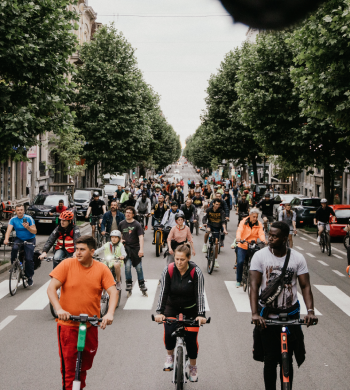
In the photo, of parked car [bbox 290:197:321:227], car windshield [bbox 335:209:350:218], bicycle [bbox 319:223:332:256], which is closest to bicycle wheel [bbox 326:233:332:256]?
bicycle [bbox 319:223:332:256]

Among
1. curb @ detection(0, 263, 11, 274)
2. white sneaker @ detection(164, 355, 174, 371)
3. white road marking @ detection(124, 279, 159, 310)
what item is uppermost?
white sneaker @ detection(164, 355, 174, 371)

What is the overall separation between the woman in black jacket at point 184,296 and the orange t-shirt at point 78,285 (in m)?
0.81

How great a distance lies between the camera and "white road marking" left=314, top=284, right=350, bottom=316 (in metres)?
9.58

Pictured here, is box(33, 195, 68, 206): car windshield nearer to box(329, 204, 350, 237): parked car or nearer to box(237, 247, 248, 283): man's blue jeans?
box(329, 204, 350, 237): parked car

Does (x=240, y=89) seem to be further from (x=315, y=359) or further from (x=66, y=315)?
(x=66, y=315)

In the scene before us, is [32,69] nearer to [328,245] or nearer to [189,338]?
[189,338]

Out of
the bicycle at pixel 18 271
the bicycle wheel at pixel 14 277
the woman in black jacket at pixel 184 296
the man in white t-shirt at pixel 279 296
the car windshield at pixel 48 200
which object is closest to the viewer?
the man in white t-shirt at pixel 279 296

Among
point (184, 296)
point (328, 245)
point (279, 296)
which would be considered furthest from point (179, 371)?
point (328, 245)

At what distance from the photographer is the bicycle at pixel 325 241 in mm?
16811

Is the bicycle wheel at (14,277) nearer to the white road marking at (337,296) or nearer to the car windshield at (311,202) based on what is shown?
the white road marking at (337,296)

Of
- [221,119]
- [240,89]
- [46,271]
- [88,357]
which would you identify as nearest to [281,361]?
[88,357]

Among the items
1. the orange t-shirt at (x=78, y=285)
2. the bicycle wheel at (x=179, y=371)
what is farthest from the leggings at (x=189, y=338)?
the orange t-shirt at (x=78, y=285)

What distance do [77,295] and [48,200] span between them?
18.2 metres

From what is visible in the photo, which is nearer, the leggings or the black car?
the leggings
